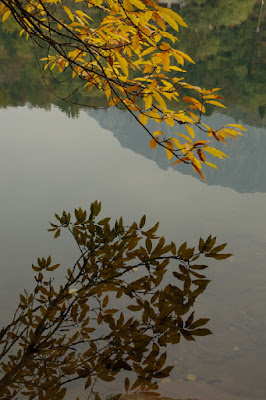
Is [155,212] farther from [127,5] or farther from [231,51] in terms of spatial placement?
[231,51]

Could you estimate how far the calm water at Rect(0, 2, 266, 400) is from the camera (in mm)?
5172

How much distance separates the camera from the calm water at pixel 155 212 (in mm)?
5172

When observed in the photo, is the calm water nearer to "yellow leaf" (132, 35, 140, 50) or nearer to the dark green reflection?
the dark green reflection

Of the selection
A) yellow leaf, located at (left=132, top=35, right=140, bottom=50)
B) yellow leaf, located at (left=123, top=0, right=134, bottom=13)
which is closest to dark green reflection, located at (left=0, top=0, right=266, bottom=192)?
yellow leaf, located at (left=132, top=35, right=140, bottom=50)

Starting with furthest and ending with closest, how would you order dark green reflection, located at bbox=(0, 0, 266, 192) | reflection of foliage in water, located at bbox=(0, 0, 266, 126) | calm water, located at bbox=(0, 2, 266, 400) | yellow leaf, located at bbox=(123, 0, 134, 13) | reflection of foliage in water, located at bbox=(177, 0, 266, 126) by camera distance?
reflection of foliage in water, located at bbox=(177, 0, 266, 126), reflection of foliage in water, located at bbox=(0, 0, 266, 126), dark green reflection, located at bbox=(0, 0, 266, 192), calm water, located at bbox=(0, 2, 266, 400), yellow leaf, located at bbox=(123, 0, 134, 13)

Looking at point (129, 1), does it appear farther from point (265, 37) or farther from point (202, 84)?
point (265, 37)

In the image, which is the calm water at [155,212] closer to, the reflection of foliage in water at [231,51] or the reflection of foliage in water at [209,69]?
the reflection of foliage in water at [209,69]

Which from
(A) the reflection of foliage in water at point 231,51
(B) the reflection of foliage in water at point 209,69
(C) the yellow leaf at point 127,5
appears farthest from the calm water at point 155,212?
(A) the reflection of foliage in water at point 231,51

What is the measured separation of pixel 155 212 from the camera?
8898 mm

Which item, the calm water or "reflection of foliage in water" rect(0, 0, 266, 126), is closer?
the calm water

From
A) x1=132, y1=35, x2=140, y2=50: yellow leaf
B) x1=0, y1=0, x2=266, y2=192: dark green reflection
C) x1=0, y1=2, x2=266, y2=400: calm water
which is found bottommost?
x1=0, y1=2, x2=266, y2=400: calm water

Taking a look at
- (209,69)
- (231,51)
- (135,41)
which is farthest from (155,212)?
(231,51)

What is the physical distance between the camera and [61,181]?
1019 cm

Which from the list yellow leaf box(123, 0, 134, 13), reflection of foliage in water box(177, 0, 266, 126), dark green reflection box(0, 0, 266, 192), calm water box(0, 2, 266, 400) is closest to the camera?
yellow leaf box(123, 0, 134, 13)
